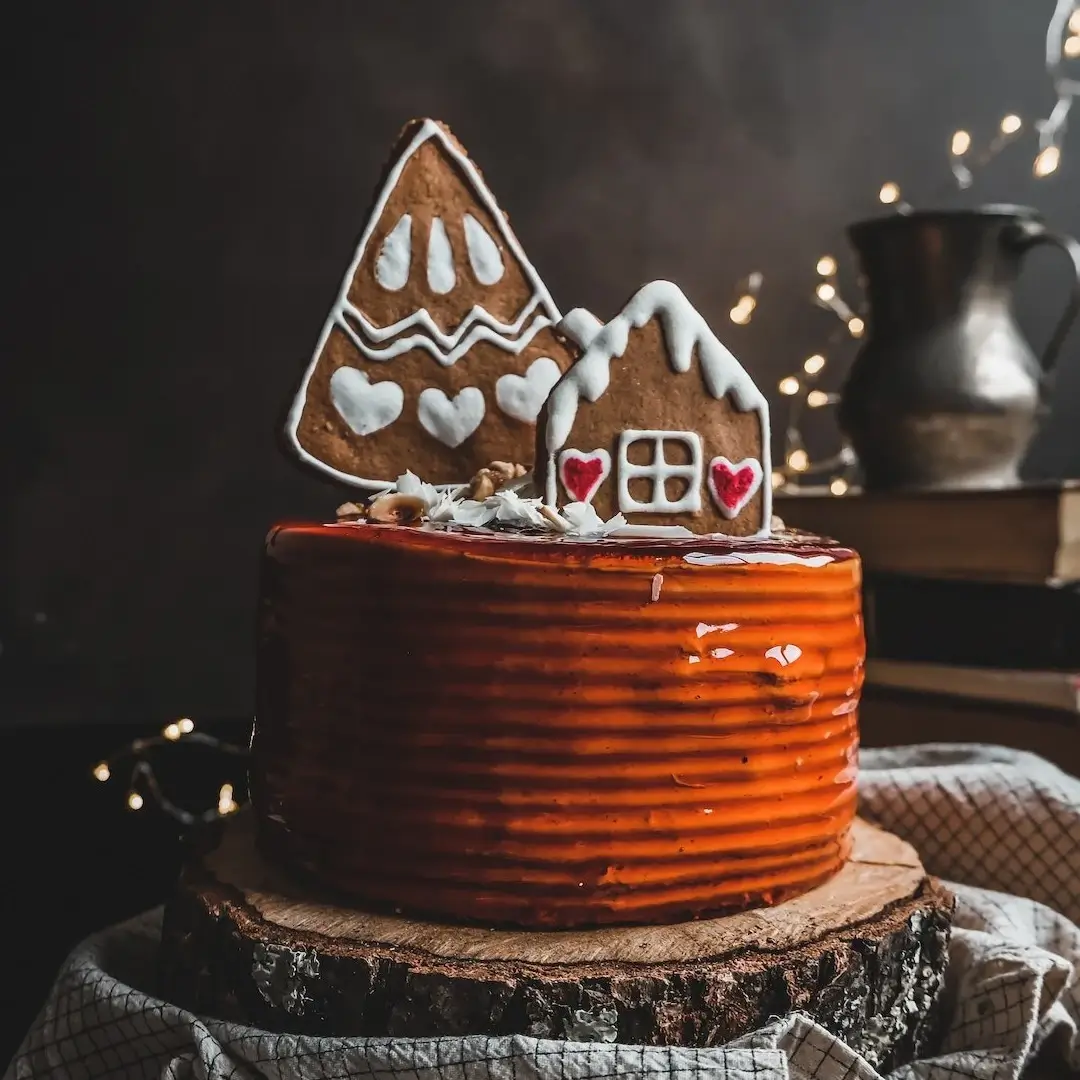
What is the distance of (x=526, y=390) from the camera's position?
1.21 metres

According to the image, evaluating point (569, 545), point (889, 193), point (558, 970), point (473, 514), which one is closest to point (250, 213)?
point (889, 193)

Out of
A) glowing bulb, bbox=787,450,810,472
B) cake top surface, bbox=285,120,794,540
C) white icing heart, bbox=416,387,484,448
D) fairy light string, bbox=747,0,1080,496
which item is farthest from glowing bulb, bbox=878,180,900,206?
white icing heart, bbox=416,387,484,448

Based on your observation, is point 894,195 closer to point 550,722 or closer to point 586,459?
point 586,459

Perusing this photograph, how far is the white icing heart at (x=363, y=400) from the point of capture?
1.15 m

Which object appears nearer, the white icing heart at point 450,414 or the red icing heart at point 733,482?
the red icing heart at point 733,482

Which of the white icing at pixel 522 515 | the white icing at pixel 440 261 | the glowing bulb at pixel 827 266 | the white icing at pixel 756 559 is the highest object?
the glowing bulb at pixel 827 266

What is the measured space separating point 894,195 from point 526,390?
1.21m

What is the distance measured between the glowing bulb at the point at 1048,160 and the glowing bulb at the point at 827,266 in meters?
0.37

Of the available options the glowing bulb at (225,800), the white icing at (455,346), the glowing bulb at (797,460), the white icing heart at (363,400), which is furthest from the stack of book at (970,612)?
the glowing bulb at (225,800)

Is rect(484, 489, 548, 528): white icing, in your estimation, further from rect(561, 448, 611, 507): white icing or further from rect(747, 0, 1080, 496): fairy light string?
rect(747, 0, 1080, 496): fairy light string

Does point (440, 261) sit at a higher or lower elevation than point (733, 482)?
higher

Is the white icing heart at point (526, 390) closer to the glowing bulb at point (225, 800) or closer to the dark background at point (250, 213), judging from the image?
the dark background at point (250, 213)

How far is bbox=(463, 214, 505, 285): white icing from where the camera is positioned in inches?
47.8

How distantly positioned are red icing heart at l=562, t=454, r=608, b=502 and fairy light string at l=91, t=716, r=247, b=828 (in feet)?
3.61
